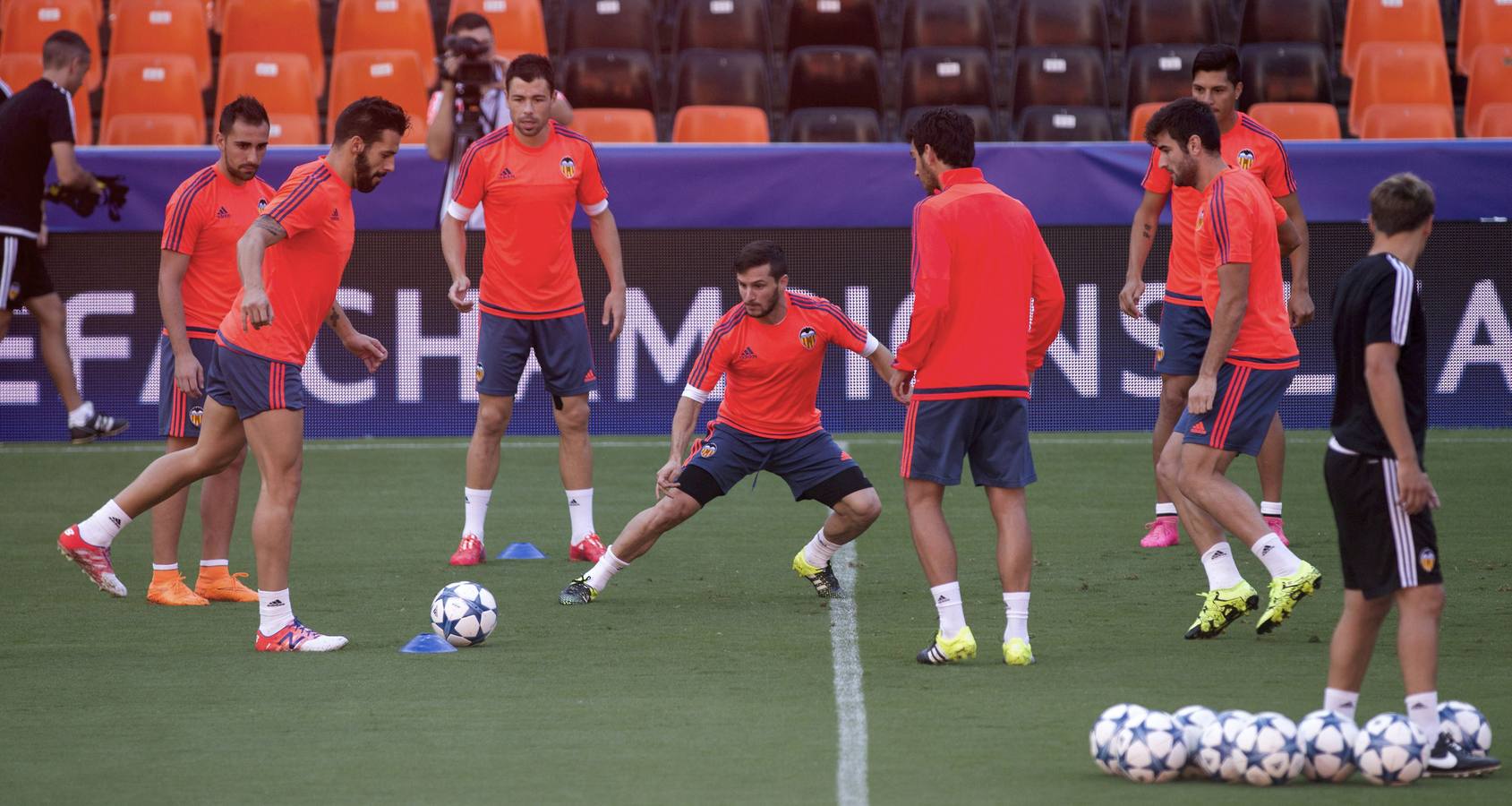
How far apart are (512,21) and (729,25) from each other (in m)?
1.85

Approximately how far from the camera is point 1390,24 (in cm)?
1566

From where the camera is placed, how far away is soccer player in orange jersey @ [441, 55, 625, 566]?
9.16 metres

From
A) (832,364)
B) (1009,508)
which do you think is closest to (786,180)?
(832,364)

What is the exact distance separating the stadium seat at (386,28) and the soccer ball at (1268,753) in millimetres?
12101

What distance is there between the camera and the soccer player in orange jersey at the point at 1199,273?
8.53 meters

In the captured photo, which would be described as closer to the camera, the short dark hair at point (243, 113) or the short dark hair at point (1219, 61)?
the short dark hair at point (243, 113)

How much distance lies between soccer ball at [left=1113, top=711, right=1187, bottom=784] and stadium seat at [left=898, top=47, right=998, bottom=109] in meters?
10.7

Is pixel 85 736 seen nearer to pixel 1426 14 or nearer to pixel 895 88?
pixel 895 88

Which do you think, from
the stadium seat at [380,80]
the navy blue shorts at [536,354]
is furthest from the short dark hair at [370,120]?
the stadium seat at [380,80]

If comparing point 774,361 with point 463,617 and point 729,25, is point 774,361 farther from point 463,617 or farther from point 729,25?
point 729,25

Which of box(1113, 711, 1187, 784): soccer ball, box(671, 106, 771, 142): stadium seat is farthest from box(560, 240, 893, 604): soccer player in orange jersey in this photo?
box(671, 106, 771, 142): stadium seat

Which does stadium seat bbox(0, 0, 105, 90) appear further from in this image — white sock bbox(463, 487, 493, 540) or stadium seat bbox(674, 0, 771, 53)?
white sock bbox(463, 487, 493, 540)

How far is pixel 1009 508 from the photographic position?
6.55 metres

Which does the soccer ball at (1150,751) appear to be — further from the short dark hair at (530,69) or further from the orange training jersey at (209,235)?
the short dark hair at (530,69)
